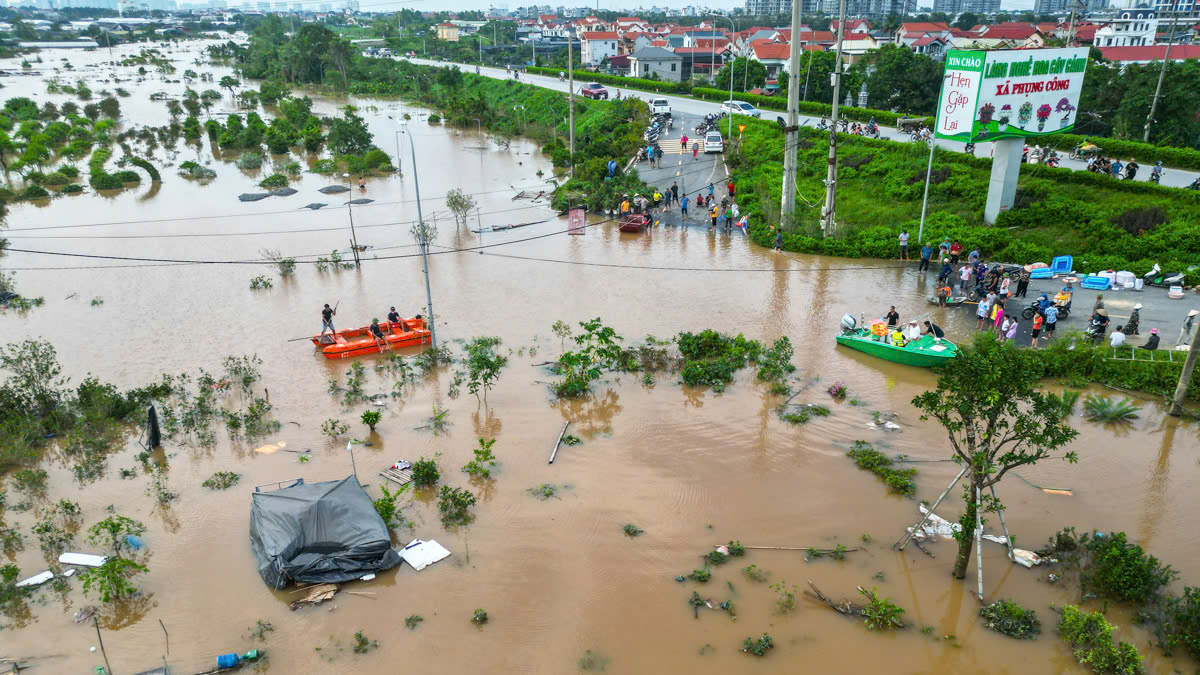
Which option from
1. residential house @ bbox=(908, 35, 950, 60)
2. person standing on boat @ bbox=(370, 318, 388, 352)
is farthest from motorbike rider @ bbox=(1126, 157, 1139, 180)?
residential house @ bbox=(908, 35, 950, 60)

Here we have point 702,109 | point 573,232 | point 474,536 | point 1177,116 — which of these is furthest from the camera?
point 702,109

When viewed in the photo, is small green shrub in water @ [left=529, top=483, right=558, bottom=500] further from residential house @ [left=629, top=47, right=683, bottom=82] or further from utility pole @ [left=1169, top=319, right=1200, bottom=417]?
residential house @ [left=629, top=47, right=683, bottom=82]

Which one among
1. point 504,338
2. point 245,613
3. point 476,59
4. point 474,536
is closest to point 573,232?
point 504,338

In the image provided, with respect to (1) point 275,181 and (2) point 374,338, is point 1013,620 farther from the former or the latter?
(1) point 275,181

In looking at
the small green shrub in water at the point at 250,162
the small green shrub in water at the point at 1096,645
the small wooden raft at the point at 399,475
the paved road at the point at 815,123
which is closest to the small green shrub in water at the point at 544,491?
the small wooden raft at the point at 399,475

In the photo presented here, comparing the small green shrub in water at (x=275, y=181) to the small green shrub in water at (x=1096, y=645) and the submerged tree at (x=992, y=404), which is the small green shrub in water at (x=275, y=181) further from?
the small green shrub in water at (x=1096, y=645)

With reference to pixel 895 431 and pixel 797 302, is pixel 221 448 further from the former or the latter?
pixel 797 302

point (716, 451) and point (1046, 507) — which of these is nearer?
point (1046, 507)

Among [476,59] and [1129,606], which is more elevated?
[476,59]
